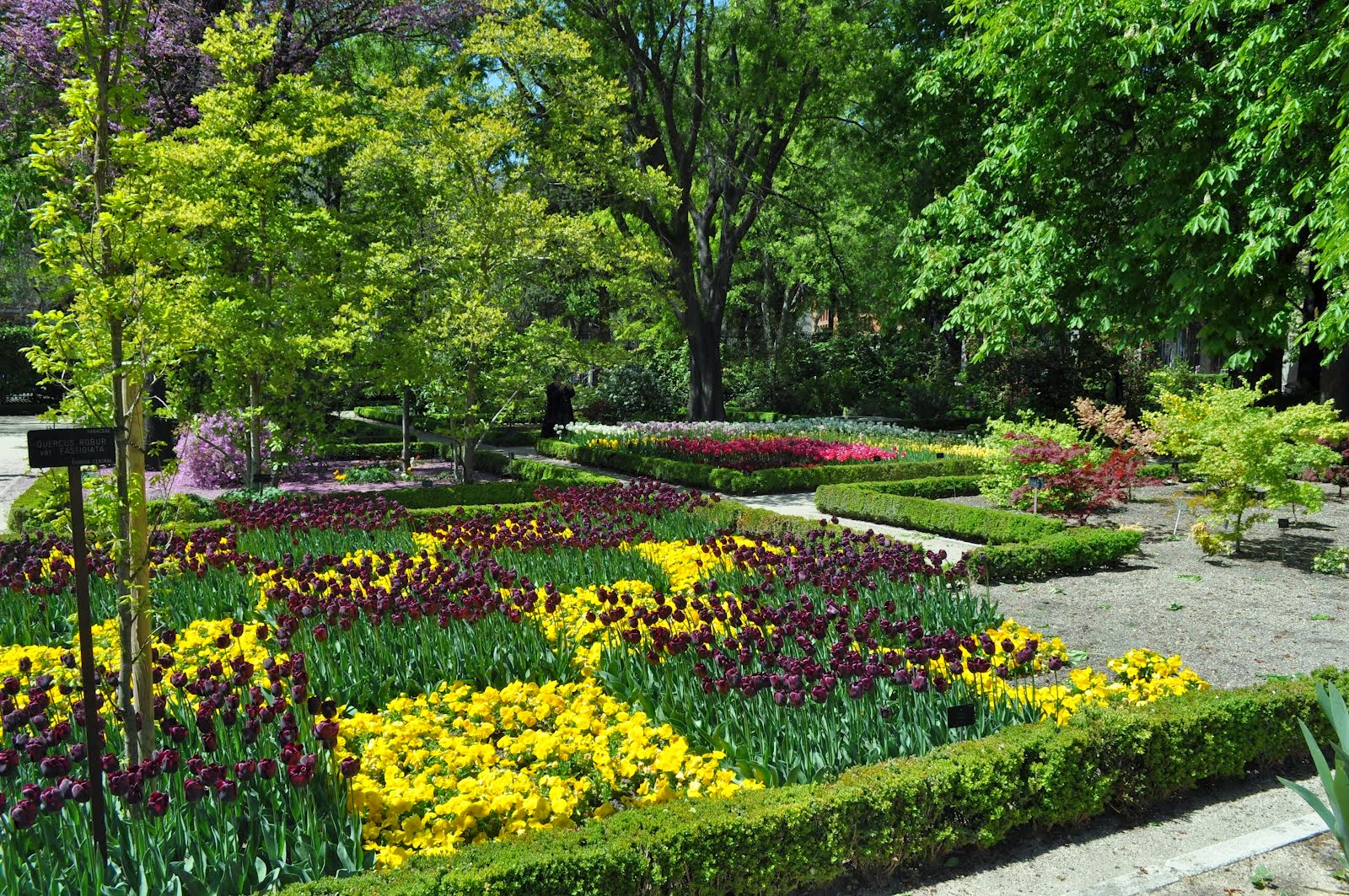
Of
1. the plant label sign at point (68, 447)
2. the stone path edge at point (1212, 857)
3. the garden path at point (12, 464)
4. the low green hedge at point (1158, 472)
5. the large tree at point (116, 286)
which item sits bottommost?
the stone path edge at point (1212, 857)

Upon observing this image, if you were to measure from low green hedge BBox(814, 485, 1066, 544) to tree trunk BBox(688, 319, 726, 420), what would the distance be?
10750 millimetres

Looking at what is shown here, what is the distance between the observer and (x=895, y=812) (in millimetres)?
4012

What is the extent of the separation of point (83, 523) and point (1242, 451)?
9907 millimetres

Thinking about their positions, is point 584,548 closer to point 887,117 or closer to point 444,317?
point 444,317

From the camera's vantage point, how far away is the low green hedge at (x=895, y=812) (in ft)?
11.5

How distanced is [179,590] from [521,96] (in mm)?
13459

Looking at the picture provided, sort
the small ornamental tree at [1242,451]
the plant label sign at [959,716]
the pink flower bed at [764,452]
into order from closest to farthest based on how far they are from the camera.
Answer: the plant label sign at [959,716]
the small ornamental tree at [1242,451]
the pink flower bed at [764,452]

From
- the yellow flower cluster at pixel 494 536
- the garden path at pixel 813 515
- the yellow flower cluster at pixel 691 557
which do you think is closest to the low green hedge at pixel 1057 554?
the garden path at pixel 813 515

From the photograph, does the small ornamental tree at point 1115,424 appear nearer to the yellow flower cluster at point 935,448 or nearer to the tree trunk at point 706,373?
the yellow flower cluster at point 935,448

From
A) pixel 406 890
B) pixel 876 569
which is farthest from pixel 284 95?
pixel 406 890

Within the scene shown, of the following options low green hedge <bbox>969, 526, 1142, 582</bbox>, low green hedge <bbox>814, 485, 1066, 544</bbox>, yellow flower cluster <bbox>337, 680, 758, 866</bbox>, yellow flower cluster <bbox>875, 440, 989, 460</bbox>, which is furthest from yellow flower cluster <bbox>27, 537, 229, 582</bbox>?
yellow flower cluster <bbox>875, 440, 989, 460</bbox>

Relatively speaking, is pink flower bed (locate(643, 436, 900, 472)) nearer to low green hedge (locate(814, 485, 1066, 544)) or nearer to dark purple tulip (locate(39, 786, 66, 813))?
low green hedge (locate(814, 485, 1066, 544))

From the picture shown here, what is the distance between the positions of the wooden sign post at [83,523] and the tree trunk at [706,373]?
20.8 meters

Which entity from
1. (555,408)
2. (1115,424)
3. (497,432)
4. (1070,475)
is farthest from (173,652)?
(497,432)
